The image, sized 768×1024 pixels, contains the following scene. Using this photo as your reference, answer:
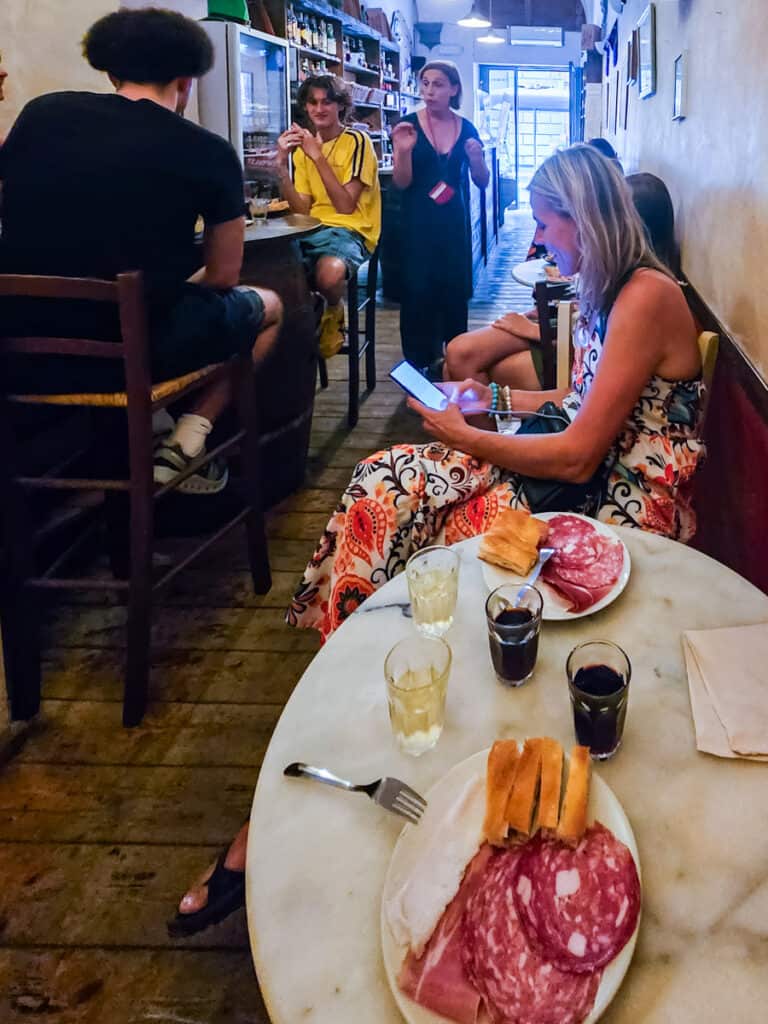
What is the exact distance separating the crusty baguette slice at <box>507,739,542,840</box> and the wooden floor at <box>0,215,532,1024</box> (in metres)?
0.75

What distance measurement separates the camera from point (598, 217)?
5.16 ft

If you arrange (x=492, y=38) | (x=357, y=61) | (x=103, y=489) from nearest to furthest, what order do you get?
(x=103, y=489) → (x=357, y=61) → (x=492, y=38)

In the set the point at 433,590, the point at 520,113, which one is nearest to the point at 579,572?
the point at 433,590

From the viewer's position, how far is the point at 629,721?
843 mm

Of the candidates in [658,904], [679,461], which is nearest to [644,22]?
[679,461]

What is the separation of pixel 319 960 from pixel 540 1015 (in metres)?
0.17

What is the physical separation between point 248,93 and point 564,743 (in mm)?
4997

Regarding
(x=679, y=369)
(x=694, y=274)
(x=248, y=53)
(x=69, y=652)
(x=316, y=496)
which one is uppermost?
(x=248, y=53)

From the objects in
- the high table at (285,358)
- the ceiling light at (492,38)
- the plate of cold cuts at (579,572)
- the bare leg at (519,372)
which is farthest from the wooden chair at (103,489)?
the ceiling light at (492,38)

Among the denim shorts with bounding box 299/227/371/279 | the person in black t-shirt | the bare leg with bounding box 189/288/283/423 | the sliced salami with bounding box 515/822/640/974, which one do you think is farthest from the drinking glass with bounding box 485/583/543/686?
the denim shorts with bounding box 299/227/371/279

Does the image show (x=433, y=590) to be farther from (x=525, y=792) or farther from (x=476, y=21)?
(x=476, y=21)

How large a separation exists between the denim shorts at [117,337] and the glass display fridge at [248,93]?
2440 mm

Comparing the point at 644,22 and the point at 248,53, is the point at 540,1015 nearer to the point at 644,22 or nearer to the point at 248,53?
the point at 644,22

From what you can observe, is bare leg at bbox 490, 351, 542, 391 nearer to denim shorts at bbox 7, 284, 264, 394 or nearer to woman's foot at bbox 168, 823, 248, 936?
denim shorts at bbox 7, 284, 264, 394
